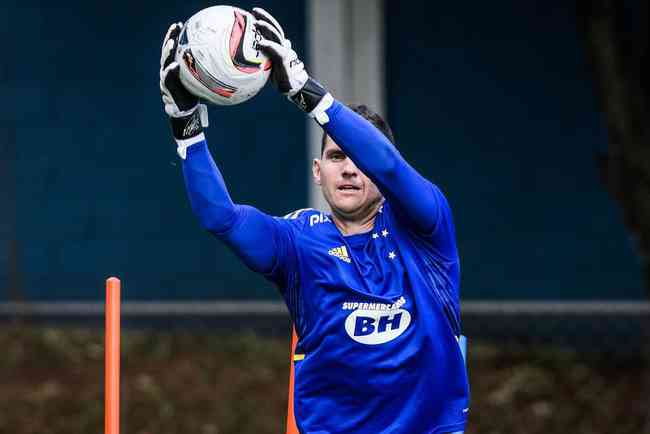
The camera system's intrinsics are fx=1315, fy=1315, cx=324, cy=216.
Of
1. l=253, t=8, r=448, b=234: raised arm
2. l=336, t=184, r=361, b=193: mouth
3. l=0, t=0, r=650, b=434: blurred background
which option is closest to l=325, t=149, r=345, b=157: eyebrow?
l=336, t=184, r=361, b=193: mouth

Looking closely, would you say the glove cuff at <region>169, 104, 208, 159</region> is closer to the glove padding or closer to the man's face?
the glove padding

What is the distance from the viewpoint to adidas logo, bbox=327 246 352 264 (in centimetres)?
442

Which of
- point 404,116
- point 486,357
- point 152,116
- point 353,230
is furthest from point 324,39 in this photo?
point 353,230

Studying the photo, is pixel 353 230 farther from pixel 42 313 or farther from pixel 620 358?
pixel 42 313

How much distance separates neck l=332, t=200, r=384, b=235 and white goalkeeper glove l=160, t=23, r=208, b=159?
1.86ft

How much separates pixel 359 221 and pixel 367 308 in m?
0.34

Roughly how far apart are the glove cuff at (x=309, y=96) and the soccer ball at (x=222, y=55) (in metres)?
0.12

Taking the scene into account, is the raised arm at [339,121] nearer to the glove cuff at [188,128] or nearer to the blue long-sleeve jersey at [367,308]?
the blue long-sleeve jersey at [367,308]

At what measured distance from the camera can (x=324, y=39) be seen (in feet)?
27.9

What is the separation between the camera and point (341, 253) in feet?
14.5

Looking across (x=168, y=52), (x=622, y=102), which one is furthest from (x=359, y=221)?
(x=622, y=102)

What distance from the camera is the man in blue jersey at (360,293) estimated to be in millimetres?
4324

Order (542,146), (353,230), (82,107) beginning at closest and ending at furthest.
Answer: (353,230) → (542,146) → (82,107)

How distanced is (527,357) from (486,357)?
274mm
